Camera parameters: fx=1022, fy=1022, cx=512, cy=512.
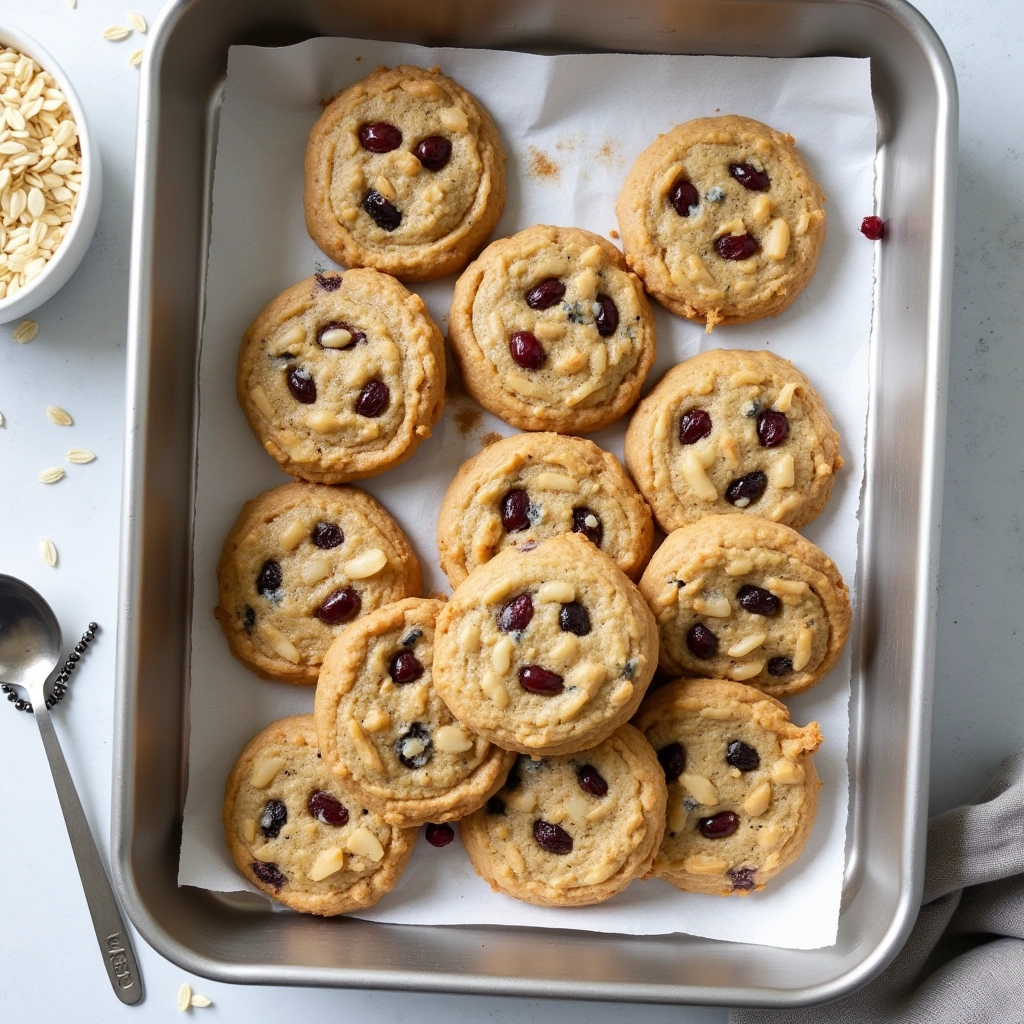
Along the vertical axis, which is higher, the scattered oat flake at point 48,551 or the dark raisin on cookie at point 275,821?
the scattered oat flake at point 48,551

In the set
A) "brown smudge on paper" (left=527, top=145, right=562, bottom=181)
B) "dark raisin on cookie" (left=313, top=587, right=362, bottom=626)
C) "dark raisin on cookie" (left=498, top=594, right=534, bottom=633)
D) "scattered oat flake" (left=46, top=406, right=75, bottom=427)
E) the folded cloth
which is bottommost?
the folded cloth

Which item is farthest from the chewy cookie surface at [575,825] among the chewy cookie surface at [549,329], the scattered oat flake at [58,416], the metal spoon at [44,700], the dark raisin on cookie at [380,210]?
the scattered oat flake at [58,416]

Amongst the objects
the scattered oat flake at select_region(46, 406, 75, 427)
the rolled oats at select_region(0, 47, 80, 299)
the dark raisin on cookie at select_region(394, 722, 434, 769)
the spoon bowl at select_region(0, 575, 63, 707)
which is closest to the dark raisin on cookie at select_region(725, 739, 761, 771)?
the dark raisin on cookie at select_region(394, 722, 434, 769)

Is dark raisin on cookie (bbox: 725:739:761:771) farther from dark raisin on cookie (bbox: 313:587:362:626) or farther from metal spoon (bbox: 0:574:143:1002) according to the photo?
metal spoon (bbox: 0:574:143:1002)

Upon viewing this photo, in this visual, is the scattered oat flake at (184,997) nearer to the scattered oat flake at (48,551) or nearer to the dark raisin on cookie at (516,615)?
the scattered oat flake at (48,551)

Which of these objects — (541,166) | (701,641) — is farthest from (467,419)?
(701,641)

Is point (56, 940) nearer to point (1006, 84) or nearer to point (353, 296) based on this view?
point (353, 296)

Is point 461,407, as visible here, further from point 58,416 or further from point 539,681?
point 58,416
